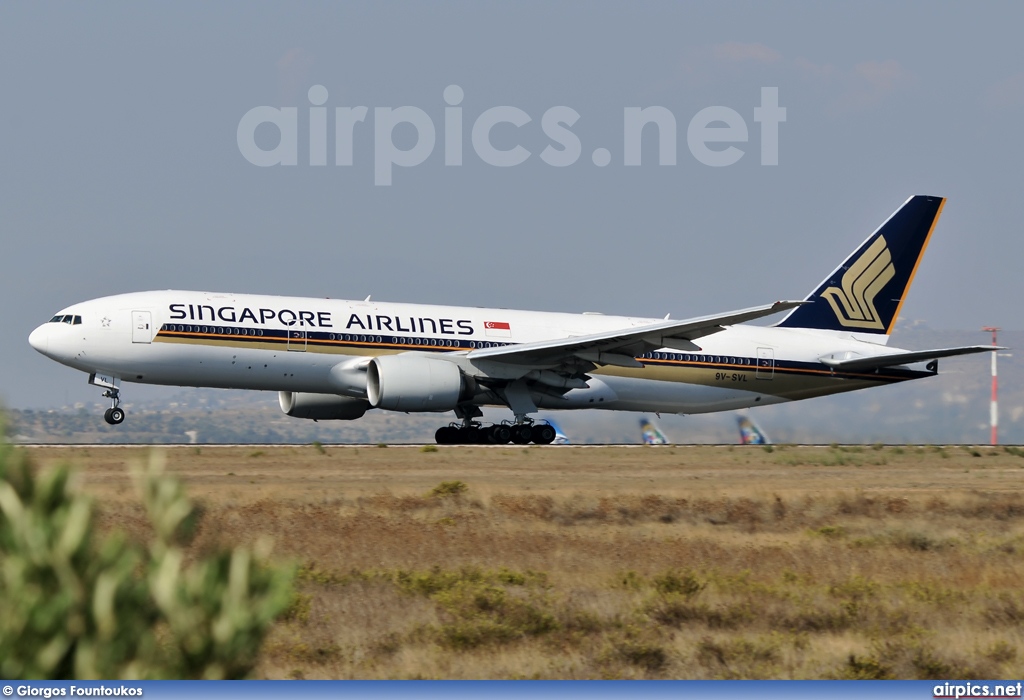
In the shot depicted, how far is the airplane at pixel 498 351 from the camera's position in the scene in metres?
29.5

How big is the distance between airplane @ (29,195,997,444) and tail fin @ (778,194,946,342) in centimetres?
5

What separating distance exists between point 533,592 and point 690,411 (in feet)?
75.8

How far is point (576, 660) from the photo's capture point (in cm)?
1069

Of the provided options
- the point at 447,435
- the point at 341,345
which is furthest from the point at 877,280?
the point at 341,345

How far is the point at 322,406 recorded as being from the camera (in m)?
34.2

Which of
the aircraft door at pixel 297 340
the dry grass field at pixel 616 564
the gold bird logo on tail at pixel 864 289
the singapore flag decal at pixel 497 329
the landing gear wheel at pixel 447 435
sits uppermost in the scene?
the gold bird logo on tail at pixel 864 289

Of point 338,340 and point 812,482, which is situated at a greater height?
point 338,340

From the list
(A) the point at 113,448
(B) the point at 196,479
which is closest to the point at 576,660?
(B) the point at 196,479

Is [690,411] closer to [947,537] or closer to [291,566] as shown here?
[947,537]

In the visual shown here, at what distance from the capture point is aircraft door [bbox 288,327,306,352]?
29938 mm

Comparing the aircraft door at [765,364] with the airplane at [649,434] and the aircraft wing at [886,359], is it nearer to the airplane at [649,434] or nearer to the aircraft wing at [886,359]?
the aircraft wing at [886,359]

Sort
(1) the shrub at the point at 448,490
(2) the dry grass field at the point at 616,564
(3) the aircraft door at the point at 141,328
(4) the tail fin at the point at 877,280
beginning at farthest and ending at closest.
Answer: (4) the tail fin at the point at 877,280 → (3) the aircraft door at the point at 141,328 → (1) the shrub at the point at 448,490 → (2) the dry grass field at the point at 616,564

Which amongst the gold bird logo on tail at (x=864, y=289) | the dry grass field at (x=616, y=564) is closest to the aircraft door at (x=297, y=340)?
the dry grass field at (x=616, y=564)

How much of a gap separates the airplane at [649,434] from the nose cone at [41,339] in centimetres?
1712
